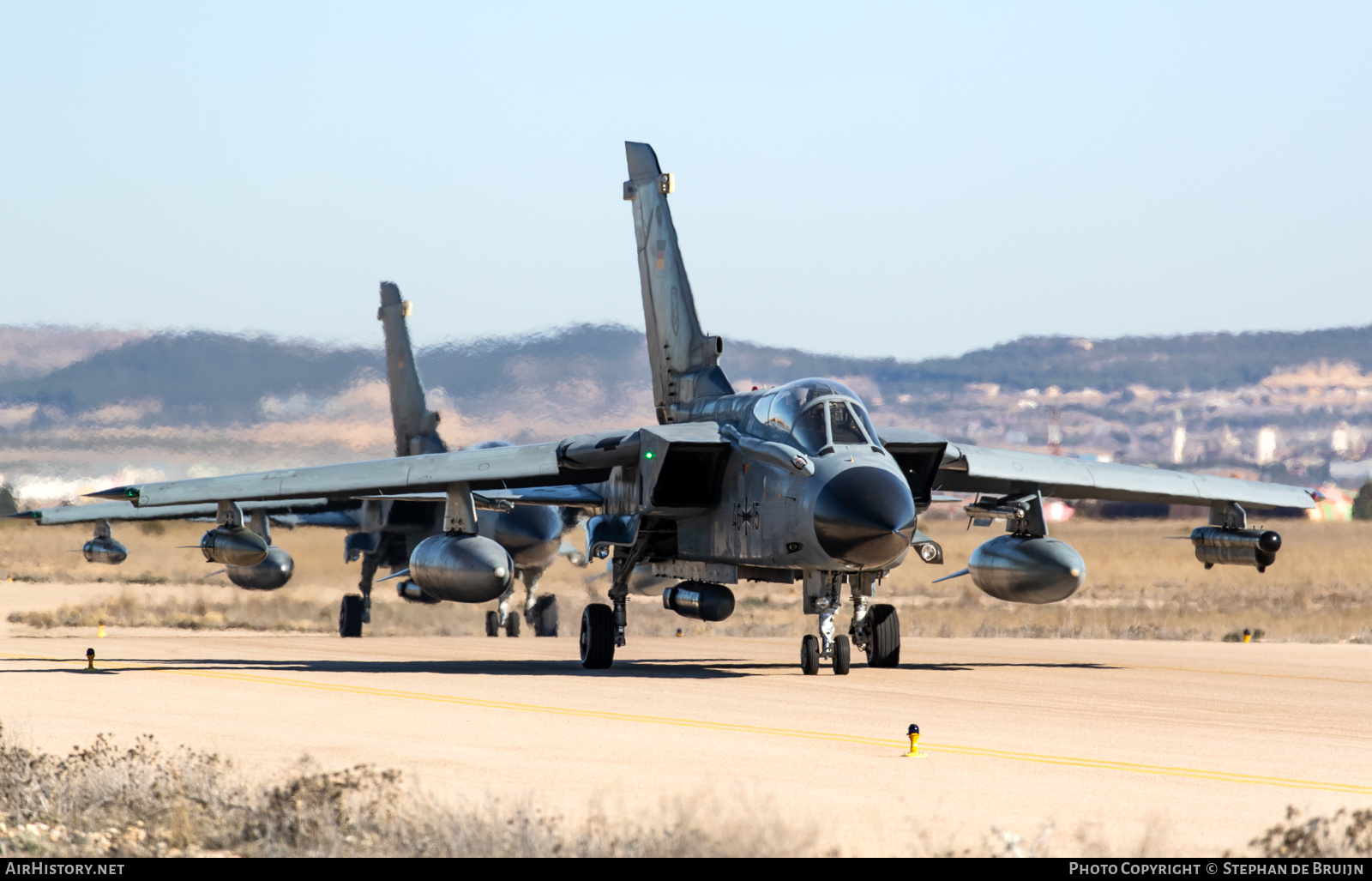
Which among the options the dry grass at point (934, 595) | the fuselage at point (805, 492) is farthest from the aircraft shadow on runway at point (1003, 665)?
the dry grass at point (934, 595)

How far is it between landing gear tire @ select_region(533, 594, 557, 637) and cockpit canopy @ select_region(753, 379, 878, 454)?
47.8ft

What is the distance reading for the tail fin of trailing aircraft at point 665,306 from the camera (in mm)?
21531

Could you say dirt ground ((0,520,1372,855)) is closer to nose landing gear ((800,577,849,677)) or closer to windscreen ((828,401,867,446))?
nose landing gear ((800,577,849,677))

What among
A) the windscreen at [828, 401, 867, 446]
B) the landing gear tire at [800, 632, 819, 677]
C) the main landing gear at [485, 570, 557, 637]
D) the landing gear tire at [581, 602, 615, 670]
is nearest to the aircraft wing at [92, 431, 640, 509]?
the landing gear tire at [581, 602, 615, 670]

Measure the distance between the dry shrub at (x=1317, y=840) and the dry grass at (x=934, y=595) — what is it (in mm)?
20792

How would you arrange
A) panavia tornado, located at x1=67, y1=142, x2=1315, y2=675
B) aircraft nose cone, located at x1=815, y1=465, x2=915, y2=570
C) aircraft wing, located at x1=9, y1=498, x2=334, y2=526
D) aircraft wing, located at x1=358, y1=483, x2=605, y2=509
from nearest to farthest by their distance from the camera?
aircraft nose cone, located at x1=815, y1=465, x2=915, y2=570 < panavia tornado, located at x1=67, y1=142, x2=1315, y2=675 < aircraft wing, located at x1=358, y1=483, x2=605, y2=509 < aircraft wing, located at x1=9, y1=498, x2=334, y2=526

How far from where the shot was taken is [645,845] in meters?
6.91

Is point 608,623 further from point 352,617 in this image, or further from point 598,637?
point 352,617

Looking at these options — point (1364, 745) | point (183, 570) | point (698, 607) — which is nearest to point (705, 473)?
point (698, 607)

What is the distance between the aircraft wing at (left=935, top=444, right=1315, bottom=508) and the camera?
20.2 m

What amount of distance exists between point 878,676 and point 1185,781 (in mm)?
8603

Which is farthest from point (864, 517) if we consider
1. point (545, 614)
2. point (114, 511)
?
point (114, 511)
